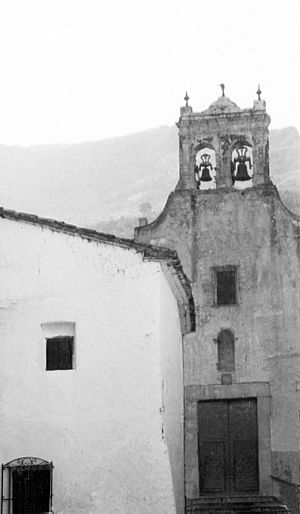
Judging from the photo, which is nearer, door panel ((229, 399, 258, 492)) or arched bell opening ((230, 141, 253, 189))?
door panel ((229, 399, 258, 492))

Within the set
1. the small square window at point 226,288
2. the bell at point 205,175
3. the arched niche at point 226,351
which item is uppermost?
the bell at point 205,175

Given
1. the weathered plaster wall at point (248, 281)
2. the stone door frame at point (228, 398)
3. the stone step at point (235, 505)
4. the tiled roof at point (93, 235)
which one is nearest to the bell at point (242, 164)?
the weathered plaster wall at point (248, 281)

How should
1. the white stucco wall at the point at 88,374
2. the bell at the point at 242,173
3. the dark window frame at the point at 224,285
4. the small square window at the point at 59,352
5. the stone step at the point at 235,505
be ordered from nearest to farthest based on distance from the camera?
the white stucco wall at the point at 88,374
the small square window at the point at 59,352
the stone step at the point at 235,505
the dark window frame at the point at 224,285
the bell at the point at 242,173

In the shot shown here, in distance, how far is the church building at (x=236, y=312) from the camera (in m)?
26.8

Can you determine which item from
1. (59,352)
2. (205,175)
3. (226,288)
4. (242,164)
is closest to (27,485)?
(59,352)

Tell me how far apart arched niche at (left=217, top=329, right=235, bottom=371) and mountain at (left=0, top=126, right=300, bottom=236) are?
55846 mm

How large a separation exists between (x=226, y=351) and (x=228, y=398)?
1.47m

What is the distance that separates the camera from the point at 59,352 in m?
17.1

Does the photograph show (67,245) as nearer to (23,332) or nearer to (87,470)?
(23,332)

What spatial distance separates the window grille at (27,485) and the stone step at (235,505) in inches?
318

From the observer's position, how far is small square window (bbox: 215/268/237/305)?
28.1 m

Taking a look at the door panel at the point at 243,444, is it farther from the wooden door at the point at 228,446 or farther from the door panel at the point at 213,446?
the door panel at the point at 213,446

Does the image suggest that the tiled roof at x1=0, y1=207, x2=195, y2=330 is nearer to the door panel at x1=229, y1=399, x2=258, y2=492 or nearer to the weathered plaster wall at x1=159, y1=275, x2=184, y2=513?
the weathered plaster wall at x1=159, y1=275, x2=184, y2=513

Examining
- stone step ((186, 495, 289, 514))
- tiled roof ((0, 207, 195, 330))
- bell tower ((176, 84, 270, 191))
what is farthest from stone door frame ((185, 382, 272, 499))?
tiled roof ((0, 207, 195, 330))
